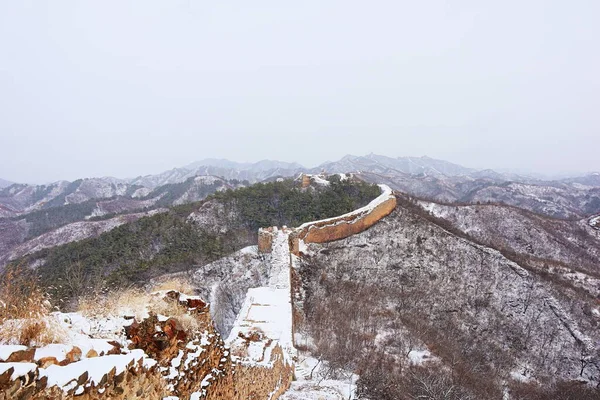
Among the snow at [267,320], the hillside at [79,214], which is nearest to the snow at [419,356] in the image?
the snow at [267,320]

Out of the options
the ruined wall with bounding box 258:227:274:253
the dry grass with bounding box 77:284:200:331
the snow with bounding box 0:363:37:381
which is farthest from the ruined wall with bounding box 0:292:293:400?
the ruined wall with bounding box 258:227:274:253

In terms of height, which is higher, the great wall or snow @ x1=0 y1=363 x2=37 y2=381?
snow @ x1=0 y1=363 x2=37 y2=381

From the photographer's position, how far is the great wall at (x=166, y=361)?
2.40 metres

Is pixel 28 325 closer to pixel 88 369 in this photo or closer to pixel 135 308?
pixel 88 369

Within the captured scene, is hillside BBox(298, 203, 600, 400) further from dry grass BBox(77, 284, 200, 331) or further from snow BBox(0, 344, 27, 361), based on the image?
snow BBox(0, 344, 27, 361)

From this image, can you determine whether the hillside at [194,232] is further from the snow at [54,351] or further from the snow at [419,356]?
the snow at [54,351]

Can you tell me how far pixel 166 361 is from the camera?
399 cm

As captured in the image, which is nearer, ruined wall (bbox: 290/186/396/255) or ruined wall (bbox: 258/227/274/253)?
ruined wall (bbox: 258/227/274/253)

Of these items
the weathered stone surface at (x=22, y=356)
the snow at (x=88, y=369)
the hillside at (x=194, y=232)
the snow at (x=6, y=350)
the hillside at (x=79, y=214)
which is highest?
the snow at (x=6, y=350)

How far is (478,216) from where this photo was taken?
122 feet

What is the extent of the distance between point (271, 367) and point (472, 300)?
16.8 meters

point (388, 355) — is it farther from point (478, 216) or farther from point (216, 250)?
point (478, 216)

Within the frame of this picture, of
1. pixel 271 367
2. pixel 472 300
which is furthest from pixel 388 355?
pixel 472 300

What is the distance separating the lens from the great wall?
7.89 ft
